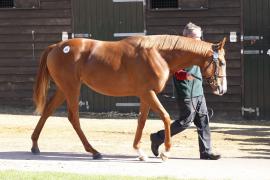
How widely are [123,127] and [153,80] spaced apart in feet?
14.9

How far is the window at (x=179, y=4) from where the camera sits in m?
14.5

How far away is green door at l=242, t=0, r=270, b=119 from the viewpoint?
14.1 meters

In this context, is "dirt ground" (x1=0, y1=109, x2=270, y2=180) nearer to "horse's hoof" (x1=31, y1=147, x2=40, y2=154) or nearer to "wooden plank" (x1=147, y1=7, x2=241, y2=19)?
"horse's hoof" (x1=31, y1=147, x2=40, y2=154)

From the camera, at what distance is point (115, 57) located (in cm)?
909

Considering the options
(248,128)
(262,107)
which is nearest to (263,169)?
(248,128)

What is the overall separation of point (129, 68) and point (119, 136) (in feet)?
10.1

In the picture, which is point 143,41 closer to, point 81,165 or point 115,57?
point 115,57

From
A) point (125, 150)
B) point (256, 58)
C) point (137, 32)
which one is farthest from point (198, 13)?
point (125, 150)

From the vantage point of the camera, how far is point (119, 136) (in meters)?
11.8

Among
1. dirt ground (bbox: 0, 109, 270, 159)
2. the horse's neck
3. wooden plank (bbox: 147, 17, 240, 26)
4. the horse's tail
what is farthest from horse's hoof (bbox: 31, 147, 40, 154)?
wooden plank (bbox: 147, 17, 240, 26)

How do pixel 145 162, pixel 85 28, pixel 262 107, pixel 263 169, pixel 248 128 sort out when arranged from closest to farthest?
pixel 263 169 → pixel 145 162 → pixel 248 128 → pixel 262 107 → pixel 85 28

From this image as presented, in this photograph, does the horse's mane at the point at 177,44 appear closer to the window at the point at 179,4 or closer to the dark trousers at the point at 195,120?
the dark trousers at the point at 195,120

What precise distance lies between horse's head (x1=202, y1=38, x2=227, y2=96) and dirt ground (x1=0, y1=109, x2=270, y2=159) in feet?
3.90

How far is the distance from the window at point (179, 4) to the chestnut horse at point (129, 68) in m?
5.53
